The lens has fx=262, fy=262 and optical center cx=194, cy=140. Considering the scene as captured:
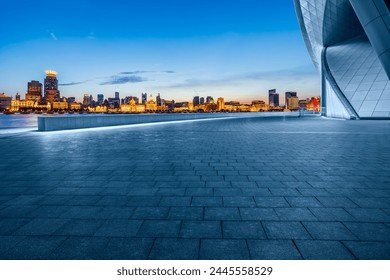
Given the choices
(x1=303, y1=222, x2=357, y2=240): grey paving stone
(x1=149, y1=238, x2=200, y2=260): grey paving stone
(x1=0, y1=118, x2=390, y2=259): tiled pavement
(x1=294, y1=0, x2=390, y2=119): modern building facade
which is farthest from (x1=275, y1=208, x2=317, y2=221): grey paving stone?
(x1=294, y1=0, x2=390, y2=119): modern building facade

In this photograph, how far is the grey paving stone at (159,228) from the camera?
2.97 metres

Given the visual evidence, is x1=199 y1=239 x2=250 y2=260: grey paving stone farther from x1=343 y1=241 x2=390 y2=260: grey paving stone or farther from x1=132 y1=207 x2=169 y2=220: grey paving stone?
x1=343 y1=241 x2=390 y2=260: grey paving stone

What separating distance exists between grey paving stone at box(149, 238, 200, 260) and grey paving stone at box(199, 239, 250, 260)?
8 centimetres

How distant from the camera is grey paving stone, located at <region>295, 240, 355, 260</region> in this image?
8.16 feet

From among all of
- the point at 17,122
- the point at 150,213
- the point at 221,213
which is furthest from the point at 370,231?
the point at 17,122

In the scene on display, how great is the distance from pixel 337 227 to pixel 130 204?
281cm

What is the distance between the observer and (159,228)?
10.3 feet

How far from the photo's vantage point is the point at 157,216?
3500mm

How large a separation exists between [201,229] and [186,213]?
544 mm

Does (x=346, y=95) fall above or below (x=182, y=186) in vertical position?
above

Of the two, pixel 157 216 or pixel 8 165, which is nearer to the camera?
pixel 157 216

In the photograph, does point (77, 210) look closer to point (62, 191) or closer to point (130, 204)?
point (130, 204)
